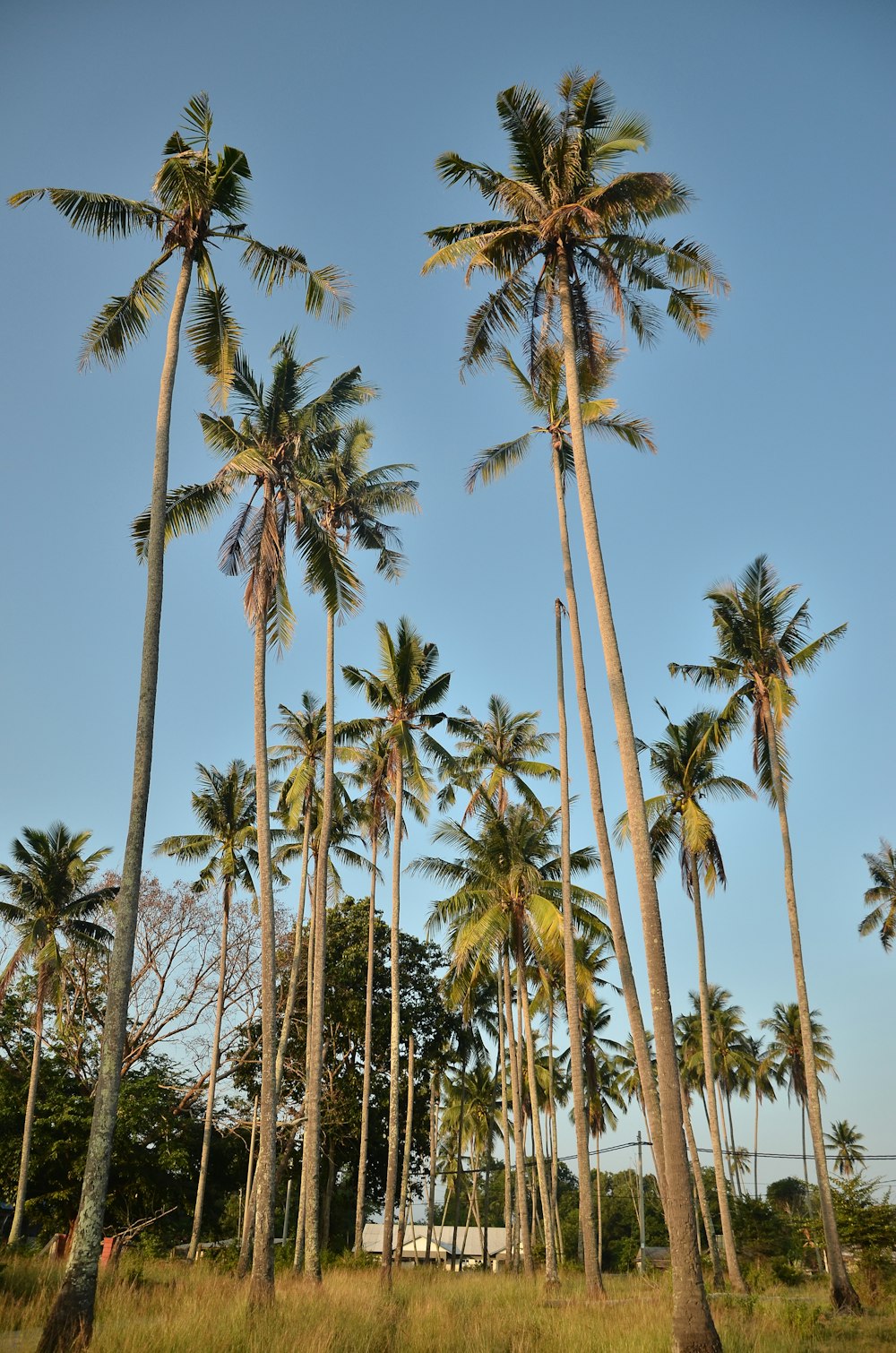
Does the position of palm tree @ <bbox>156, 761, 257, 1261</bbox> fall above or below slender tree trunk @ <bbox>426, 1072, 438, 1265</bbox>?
above

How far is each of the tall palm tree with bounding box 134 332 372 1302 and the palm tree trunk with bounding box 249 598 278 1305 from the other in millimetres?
17

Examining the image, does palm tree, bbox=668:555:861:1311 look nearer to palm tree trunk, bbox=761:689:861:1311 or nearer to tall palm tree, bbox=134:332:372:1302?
palm tree trunk, bbox=761:689:861:1311

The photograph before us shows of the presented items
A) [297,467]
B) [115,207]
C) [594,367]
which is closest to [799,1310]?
[594,367]

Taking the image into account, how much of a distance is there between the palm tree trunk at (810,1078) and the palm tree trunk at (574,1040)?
498 cm

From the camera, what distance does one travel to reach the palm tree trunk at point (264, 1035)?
1440 cm

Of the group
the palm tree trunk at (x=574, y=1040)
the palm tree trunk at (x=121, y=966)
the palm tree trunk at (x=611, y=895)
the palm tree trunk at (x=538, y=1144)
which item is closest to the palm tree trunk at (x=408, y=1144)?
the palm tree trunk at (x=538, y=1144)

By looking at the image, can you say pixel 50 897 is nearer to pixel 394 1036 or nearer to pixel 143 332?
pixel 394 1036

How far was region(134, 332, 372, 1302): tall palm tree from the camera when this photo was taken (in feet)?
51.1

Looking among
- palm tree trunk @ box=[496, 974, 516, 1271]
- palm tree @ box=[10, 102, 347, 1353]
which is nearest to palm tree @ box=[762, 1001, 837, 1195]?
palm tree trunk @ box=[496, 974, 516, 1271]

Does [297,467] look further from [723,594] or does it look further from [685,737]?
[685,737]

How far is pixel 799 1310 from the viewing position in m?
16.2

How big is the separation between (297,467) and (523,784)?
1389 centimetres

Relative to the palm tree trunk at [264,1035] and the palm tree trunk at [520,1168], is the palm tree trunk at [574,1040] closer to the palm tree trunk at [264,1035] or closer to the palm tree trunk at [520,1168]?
the palm tree trunk at [520,1168]

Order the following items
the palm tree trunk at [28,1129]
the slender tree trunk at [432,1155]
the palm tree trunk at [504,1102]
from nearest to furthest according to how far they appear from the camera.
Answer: the palm tree trunk at [28,1129] < the palm tree trunk at [504,1102] < the slender tree trunk at [432,1155]
